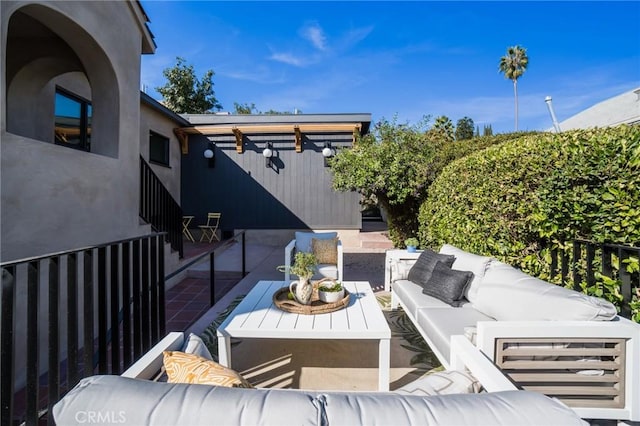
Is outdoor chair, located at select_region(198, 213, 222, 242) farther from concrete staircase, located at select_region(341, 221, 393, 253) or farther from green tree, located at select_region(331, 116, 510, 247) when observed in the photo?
green tree, located at select_region(331, 116, 510, 247)

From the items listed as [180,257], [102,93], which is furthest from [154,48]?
[180,257]

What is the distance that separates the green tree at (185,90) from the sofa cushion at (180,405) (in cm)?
1940

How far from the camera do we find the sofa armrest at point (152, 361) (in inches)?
48.6

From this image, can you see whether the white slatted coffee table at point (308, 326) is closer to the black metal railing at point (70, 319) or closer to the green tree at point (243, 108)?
the black metal railing at point (70, 319)

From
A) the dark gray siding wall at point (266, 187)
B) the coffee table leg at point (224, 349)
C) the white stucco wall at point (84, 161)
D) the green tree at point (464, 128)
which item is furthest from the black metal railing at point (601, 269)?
the green tree at point (464, 128)

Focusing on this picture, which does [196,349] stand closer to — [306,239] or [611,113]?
[306,239]

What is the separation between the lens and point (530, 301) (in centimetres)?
205

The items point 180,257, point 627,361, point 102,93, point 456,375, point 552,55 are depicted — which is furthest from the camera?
point 552,55

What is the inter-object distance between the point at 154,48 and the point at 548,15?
7.77m

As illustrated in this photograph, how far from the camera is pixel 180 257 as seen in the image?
567 cm

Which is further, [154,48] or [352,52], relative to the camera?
[352,52]

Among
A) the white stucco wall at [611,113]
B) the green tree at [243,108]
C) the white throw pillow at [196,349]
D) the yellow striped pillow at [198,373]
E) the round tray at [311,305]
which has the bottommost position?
the round tray at [311,305]

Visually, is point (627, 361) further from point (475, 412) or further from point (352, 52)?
point (352, 52)

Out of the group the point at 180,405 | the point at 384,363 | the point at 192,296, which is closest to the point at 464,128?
the point at 192,296
